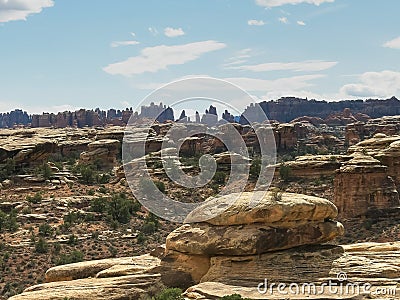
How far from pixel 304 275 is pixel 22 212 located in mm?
33092

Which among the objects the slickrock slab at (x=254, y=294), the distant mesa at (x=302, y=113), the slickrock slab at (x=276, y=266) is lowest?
the slickrock slab at (x=254, y=294)

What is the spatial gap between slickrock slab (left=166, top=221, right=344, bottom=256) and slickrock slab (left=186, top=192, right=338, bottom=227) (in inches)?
8.5

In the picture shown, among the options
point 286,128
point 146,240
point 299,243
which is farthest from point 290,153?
point 299,243

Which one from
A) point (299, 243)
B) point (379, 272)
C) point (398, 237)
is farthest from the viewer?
point (398, 237)

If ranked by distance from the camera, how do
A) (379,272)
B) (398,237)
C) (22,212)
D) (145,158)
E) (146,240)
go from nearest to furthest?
(379,272) < (398,237) < (146,240) < (22,212) < (145,158)

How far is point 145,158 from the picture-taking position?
186 ft

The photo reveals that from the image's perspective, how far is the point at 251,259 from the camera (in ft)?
56.5

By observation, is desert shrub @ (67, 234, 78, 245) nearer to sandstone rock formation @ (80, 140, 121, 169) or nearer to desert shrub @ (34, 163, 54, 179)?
desert shrub @ (34, 163, 54, 179)

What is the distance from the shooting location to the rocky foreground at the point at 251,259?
16.2 meters

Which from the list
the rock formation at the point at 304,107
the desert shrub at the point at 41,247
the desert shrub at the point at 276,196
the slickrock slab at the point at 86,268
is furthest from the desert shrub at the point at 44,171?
the rock formation at the point at 304,107

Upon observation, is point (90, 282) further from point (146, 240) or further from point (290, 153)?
point (290, 153)

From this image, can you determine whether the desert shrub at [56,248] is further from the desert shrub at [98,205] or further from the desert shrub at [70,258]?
the desert shrub at [98,205]

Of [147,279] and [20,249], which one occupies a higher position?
[147,279]

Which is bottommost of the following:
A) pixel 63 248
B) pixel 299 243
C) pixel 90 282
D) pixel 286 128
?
pixel 63 248
